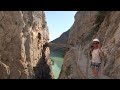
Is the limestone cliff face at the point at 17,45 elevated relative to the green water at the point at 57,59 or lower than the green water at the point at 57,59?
elevated

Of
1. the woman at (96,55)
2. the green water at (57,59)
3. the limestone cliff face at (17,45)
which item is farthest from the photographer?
the green water at (57,59)

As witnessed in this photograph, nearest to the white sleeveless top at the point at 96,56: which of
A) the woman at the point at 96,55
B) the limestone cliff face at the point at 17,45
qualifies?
the woman at the point at 96,55

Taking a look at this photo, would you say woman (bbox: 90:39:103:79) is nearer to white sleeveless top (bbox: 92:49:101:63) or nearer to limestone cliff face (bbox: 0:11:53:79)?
white sleeveless top (bbox: 92:49:101:63)

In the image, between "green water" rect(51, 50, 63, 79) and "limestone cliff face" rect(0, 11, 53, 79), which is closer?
"limestone cliff face" rect(0, 11, 53, 79)

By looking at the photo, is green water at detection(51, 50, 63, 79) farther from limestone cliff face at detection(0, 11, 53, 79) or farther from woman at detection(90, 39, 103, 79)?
woman at detection(90, 39, 103, 79)

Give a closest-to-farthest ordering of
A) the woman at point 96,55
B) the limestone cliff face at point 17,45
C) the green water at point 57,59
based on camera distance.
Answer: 1. the woman at point 96,55
2. the limestone cliff face at point 17,45
3. the green water at point 57,59

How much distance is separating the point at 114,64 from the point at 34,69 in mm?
41800

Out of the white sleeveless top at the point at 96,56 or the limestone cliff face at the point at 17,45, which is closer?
the white sleeveless top at the point at 96,56

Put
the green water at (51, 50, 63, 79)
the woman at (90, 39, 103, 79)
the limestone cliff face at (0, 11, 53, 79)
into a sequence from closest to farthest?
the woman at (90, 39, 103, 79) < the limestone cliff face at (0, 11, 53, 79) < the green water at (51, 50, 63, 79)

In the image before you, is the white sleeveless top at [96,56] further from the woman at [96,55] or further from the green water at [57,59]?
the green water at [57,59]

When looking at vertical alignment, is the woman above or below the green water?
above

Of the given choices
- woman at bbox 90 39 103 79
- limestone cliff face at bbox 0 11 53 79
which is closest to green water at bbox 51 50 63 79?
limestone cliff face at bbox 0 11 53 79

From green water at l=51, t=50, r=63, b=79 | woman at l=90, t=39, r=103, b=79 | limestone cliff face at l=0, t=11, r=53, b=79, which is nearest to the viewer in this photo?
woman at l=90, t=39, r=103, b=79
